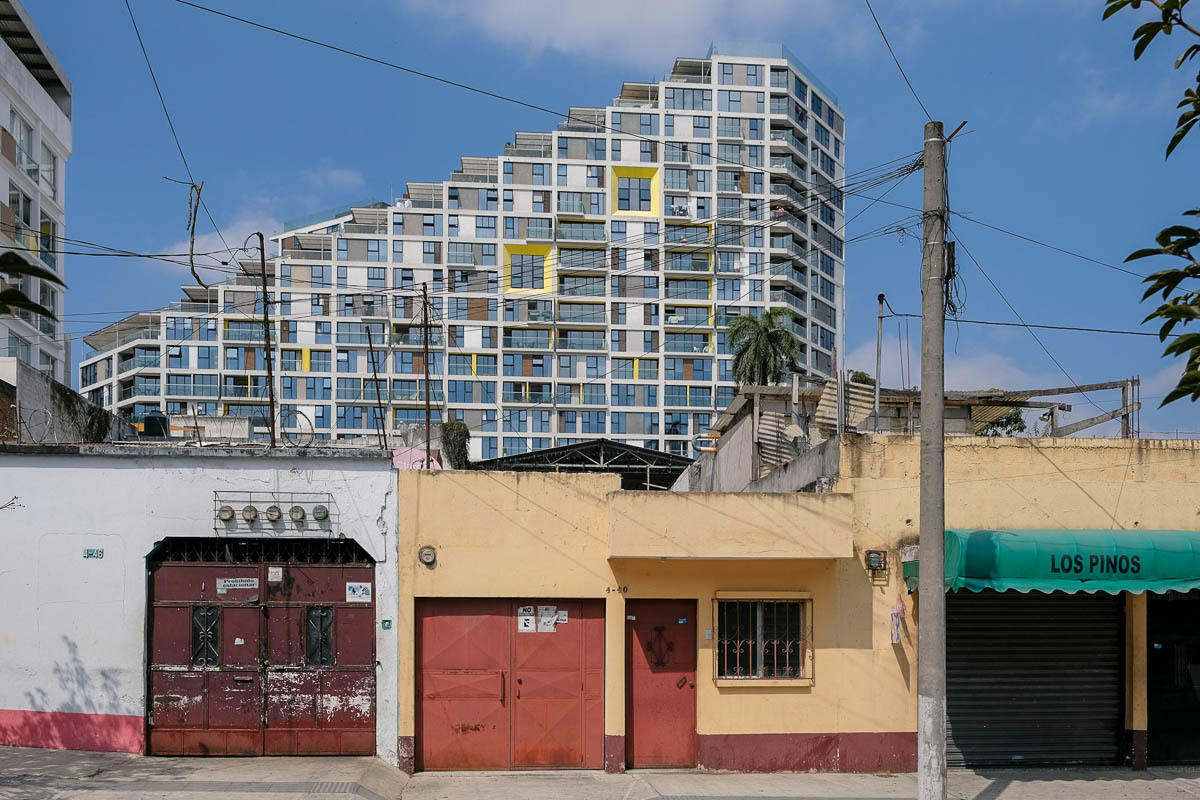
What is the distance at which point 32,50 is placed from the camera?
4856 cm

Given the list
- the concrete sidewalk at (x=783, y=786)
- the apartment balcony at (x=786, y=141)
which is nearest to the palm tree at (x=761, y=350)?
the apartment balcony at (x=786, y=141)

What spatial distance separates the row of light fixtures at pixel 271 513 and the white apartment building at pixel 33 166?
30827 millimetres

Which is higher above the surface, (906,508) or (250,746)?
(906,508)

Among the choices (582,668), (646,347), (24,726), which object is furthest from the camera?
(646,347)

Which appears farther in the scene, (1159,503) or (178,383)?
(178,383)

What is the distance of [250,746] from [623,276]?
75.7 meters

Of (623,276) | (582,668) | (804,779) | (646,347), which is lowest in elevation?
(804,779)

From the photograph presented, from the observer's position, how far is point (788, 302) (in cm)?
8869

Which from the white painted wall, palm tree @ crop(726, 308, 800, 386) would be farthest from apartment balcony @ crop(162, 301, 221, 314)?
the white painted wall

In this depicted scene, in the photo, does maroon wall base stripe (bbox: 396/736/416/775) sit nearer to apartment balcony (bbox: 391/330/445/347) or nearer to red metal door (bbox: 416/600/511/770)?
red metal door (bbox: 416/600/511/770)

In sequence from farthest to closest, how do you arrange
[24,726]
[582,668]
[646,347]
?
1. [646,347]
2. [582,668]
3. [24,726]

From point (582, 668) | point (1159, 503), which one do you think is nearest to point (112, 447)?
point (582, 668)

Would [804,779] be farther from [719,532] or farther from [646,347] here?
[646,347]

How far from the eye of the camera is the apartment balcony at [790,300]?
88188 millimetres
